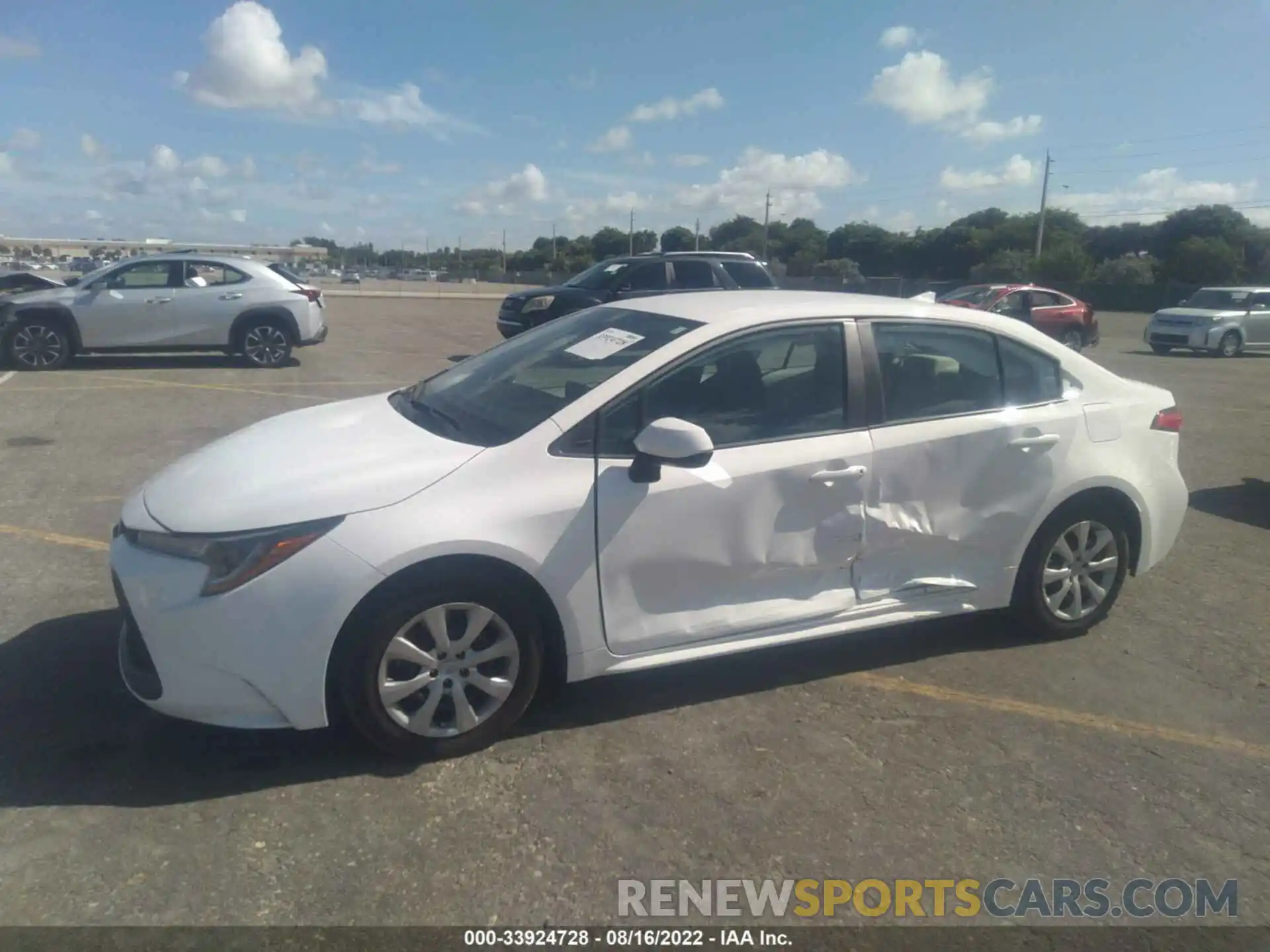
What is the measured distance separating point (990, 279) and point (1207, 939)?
57398 mm

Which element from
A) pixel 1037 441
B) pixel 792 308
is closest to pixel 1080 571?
pixel 1037 441

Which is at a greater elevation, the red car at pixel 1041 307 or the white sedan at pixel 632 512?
the red car at pixel 1041 307

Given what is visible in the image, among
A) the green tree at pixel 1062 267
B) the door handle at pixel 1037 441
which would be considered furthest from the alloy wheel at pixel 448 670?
the green tree at pixel 1062 267

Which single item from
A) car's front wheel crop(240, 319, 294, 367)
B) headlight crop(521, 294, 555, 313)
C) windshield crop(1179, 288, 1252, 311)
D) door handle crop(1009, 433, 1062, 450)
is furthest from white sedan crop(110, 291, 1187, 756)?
windshield crop(1179, 288, 1252, 311)

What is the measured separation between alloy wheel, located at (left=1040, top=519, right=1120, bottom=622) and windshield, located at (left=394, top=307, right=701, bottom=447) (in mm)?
2111

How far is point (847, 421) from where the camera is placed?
13.3ft

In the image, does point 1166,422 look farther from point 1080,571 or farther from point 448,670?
point 448,670

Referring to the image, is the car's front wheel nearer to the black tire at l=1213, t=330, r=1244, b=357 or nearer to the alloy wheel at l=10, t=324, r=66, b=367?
the alloy wheel at l=10, t=324, r=66, b=367

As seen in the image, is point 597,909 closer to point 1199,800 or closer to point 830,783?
point 830,783

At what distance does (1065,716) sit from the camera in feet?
13.0

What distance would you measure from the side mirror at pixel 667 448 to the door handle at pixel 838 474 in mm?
544

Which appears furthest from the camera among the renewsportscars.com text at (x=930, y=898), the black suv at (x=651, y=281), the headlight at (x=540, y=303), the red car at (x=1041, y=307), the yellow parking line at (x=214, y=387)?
the red car at (x=1041, y=307)

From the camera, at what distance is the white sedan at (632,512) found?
10.5 ft

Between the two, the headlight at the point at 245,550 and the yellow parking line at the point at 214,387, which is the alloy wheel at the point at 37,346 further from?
the headlight at the point at 245,550
